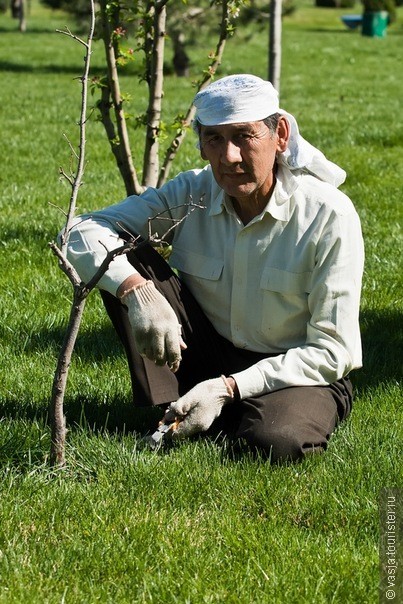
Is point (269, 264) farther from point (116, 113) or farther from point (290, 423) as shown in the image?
point (116, 113)

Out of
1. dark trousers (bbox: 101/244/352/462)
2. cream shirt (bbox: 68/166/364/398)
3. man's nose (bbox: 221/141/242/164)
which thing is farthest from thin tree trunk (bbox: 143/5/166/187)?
man's nose (bbox: 221/141/242/164)

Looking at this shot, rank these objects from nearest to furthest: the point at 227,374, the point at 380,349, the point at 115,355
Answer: the point at 227,374, the point at 115,355, the point at 380,349

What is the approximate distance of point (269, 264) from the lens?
3906mm

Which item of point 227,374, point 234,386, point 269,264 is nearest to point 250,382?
point 234,386

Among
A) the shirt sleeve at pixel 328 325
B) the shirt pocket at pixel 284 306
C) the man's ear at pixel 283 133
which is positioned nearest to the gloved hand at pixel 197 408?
the shirt sleeve at pixel 328 325

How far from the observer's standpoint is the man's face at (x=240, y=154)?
12.1ft

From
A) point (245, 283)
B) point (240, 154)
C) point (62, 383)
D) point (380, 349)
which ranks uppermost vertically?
point (240, 154)

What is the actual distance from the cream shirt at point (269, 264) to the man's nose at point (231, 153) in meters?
0.24

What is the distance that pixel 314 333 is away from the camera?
3807 mm

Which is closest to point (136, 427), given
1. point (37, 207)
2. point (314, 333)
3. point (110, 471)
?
point (110, 471)

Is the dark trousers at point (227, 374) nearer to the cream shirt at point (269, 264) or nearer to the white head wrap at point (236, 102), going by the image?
the cream shirt at point (269, 264)

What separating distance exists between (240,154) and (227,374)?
89cm

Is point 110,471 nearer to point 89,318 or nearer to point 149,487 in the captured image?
point 149,487

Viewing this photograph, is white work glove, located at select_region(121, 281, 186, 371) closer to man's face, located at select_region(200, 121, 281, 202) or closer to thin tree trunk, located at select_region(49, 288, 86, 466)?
thin tree trunk, located at select_region(49, 288, 86, 466)
